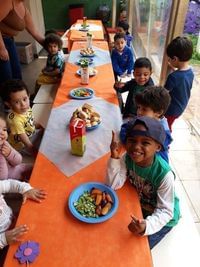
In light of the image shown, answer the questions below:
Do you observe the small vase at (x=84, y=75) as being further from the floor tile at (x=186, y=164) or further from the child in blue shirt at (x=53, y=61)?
the floor tile at (x=186, y=164)

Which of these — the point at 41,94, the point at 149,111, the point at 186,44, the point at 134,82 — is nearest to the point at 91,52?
the point at 41,94

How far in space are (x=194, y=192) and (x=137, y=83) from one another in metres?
1.04

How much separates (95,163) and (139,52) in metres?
4.63

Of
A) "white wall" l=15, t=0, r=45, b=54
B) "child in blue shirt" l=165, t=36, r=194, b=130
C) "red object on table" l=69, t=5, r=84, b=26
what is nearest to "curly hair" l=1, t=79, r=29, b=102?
"child in blue shirt" l=165, t=36, r=194, b=130

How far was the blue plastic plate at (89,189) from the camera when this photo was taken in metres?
0.98

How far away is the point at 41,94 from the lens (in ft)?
8.82

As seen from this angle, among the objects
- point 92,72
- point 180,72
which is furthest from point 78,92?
point 180,72

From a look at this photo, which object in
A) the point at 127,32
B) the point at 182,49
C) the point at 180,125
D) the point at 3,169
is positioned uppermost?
the point at 182,49

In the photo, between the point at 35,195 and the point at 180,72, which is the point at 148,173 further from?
the point at 180,72

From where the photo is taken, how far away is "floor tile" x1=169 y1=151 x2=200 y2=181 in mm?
2293

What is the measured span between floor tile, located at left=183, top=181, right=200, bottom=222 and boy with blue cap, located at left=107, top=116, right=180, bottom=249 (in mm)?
876

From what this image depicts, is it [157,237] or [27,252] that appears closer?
[27,252]

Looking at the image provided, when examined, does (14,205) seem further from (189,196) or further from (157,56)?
(157,56)

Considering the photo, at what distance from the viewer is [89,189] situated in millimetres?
1131
